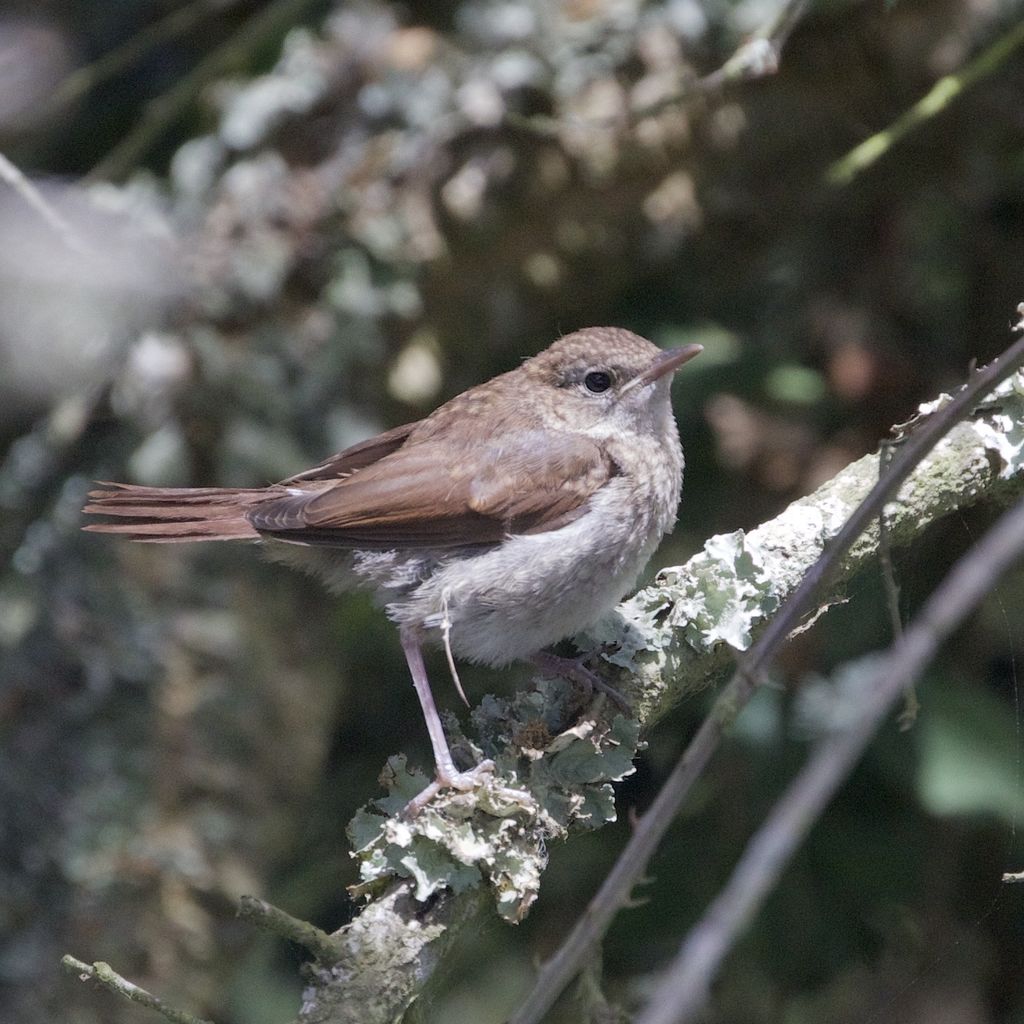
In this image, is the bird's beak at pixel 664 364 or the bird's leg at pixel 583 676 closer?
the bird's leg at pixel 583 676

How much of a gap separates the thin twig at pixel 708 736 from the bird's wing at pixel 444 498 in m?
1.34

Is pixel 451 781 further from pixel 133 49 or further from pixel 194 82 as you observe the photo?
pixel 133 49

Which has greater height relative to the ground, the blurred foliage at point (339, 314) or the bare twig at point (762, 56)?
the bare twig at point (762, 56)

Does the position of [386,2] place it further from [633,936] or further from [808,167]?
[633,936]

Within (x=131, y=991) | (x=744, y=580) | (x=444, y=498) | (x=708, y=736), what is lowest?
(x=744, y=580)

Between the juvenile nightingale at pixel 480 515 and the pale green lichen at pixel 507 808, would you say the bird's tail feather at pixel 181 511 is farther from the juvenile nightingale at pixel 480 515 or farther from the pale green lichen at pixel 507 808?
the pale green lichen at pixel 507 808

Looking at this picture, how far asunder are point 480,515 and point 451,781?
712 millimetres

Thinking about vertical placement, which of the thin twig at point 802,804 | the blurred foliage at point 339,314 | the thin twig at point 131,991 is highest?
the thin twig at point 802,804

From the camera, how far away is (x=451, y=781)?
8.48 feet

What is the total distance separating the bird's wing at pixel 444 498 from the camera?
9.87ft

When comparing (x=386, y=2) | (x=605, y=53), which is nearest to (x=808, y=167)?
(x=605, y=53)

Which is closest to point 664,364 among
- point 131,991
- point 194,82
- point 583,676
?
point 583,676

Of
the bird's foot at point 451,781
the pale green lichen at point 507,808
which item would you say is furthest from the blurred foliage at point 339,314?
the bird's foot at point 451,781

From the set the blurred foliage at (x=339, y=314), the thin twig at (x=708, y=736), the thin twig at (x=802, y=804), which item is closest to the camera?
the thin twig at (x=802, y=804)
